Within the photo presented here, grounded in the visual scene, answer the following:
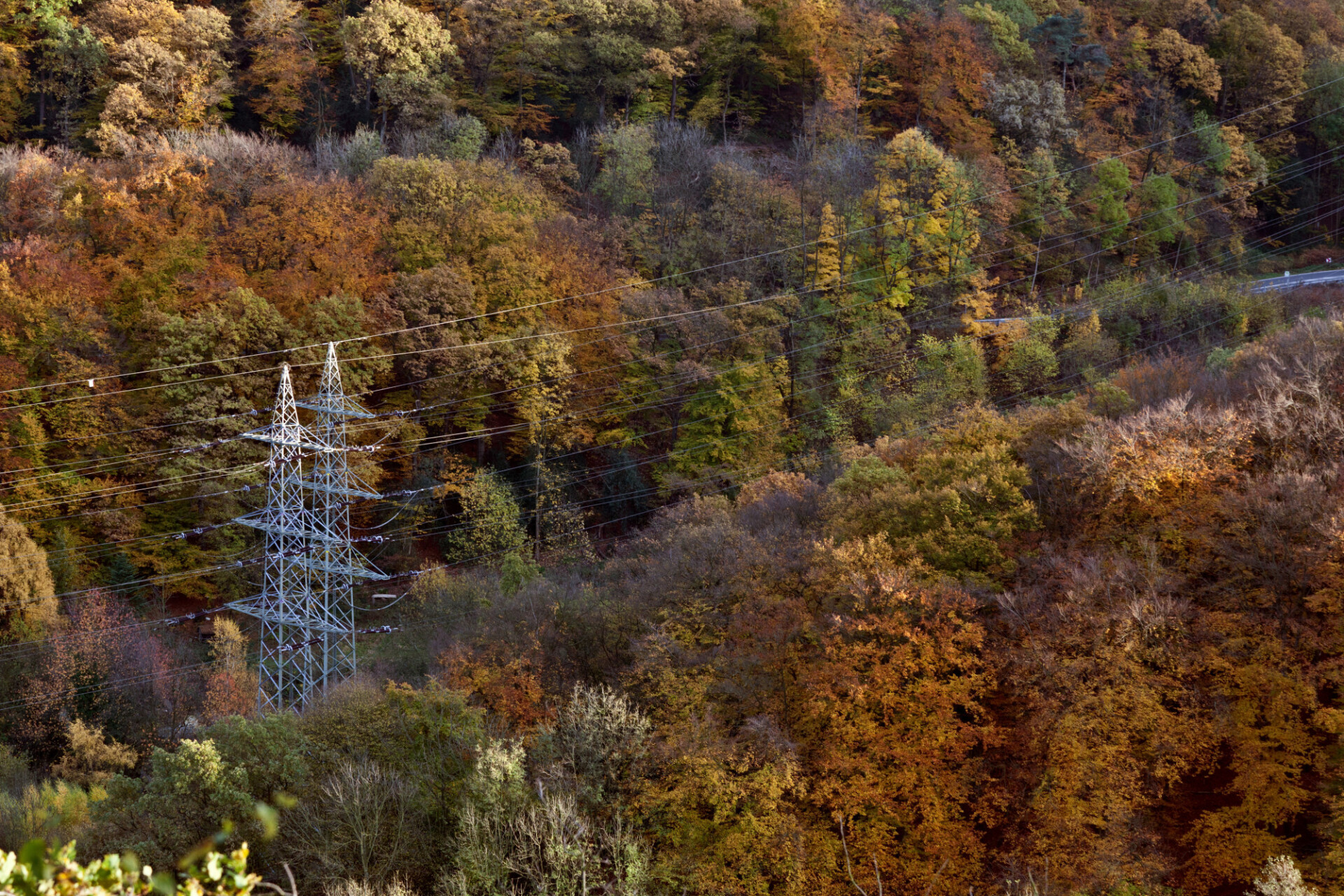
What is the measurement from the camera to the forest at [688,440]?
89.9 ft

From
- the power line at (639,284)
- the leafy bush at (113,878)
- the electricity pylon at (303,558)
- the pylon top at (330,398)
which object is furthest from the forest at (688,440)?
the electricity pylon at (303,558)

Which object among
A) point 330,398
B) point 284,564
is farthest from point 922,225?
point 284,564

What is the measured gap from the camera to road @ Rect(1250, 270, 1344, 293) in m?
66.1

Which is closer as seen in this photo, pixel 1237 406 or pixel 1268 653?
pixel 1268 653

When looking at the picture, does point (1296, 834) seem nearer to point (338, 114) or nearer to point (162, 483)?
point (162, 483)

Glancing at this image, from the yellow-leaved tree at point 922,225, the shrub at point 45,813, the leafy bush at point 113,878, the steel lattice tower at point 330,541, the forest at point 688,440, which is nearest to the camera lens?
the leafy bush at point 113,878

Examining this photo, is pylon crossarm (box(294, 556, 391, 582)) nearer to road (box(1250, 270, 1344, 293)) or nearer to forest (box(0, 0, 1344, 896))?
forest (box(0, 0, 1344, 896))

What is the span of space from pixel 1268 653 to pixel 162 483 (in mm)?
45024

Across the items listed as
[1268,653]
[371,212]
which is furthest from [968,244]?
[1268,653]

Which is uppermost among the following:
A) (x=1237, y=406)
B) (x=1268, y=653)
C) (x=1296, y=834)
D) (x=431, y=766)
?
(x=1237, y=406)

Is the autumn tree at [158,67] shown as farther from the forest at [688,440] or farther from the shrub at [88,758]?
the shrub at [88,758]

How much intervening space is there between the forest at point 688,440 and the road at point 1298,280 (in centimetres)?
113

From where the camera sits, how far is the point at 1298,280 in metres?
68.9

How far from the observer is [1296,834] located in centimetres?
2712
